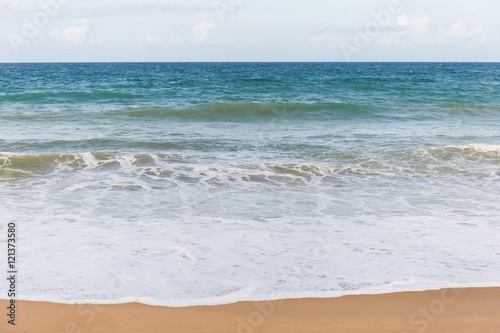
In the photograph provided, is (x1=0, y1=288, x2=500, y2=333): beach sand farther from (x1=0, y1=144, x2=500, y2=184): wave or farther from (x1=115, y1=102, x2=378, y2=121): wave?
(x1=115, y1=102, x2=378, y2=121): wave

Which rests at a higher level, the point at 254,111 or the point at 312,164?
the point at 254,111

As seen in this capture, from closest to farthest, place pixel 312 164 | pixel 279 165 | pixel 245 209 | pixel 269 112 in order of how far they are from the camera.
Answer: pixel 245 209
pixel 279 165
pixel 312 164
pixel 269 112

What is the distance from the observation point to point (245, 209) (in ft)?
25.6

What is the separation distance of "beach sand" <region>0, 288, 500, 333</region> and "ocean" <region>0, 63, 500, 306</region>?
184 millimetres

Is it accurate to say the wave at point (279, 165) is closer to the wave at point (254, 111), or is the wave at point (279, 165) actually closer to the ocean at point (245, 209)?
the ocean at point (245, 209)

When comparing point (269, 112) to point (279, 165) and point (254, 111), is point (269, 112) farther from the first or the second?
point (279, 165)

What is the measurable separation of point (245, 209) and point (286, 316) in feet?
11.4

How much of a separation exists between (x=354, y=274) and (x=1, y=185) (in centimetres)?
708

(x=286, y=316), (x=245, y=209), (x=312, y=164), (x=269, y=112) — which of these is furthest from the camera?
(x=269, y=112)

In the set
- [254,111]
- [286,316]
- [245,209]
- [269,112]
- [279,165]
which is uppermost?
[254,111]

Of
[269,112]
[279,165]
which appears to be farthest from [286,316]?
[269,112]

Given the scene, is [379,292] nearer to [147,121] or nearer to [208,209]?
[208,209]

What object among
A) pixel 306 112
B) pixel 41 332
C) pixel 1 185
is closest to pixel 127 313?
pixel 41 332

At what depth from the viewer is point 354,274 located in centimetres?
528
